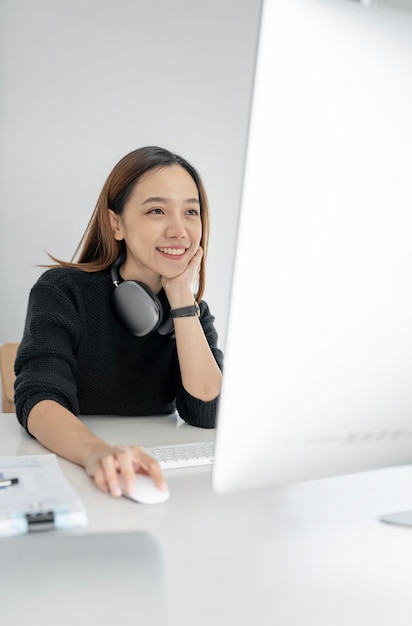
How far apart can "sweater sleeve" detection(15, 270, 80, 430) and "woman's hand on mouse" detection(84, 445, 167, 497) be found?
1.21 ft

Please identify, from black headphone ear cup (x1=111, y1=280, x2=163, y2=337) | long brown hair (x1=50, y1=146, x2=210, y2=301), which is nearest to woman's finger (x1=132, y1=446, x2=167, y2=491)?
black headphone ear cup (x1=111, y1=280, x2=163, y2=337)

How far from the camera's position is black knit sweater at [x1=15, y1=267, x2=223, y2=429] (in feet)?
4.59

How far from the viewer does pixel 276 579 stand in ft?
2.15

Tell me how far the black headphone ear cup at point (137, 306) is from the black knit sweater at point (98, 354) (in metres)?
0.05

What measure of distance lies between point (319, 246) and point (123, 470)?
1.47 ft

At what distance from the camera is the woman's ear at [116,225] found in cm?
178

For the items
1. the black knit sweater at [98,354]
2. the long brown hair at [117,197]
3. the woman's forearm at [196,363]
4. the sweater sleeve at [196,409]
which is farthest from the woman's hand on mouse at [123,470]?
the long brown hair at [117,197]

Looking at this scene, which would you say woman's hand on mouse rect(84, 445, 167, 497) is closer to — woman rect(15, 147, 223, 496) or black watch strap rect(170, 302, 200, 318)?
woman rect(15, 147, 223, 496)

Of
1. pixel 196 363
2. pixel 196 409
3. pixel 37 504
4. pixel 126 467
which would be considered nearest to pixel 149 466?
pixel 126 467

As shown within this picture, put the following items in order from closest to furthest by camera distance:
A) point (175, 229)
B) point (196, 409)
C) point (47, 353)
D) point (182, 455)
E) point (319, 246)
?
1. point (319, 246)
2. point (182, 455)
3. point (47, 353)
4. point (196, 409)
5. point (175, 229)

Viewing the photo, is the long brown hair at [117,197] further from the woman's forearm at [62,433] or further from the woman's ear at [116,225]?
the woman's forearm at [62,433]

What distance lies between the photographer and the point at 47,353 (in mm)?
1362

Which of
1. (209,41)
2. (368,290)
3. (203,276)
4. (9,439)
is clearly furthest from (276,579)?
(209,41)

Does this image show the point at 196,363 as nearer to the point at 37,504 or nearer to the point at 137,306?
the point at 137,306
